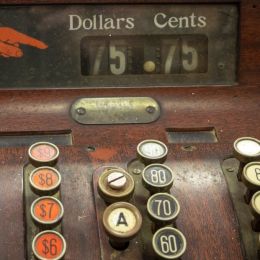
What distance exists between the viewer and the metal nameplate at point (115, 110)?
1835mm

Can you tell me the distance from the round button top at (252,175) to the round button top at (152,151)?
7.7 inches

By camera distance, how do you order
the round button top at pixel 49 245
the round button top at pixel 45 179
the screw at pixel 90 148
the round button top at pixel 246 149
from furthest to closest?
1. the screw at pixel 90 148
2. the round button top at pixel 246 149
3. the round button top at pixel 45 179
4. the round button top at pixel 49 245

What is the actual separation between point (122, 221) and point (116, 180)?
0.35ft

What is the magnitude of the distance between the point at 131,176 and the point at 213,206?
217 millimetres

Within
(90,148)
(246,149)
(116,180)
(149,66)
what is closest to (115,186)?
(116,180)

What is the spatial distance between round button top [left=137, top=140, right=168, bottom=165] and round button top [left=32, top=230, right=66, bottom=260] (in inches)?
12.0

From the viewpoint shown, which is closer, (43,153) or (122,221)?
(122,221)

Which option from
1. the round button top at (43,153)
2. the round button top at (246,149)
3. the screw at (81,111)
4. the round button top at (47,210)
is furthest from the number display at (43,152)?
the round button top at (246,149)

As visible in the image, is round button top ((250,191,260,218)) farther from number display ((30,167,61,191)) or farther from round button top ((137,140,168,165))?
number display ((30,167,61,191))

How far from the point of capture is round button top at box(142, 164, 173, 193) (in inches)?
60.9

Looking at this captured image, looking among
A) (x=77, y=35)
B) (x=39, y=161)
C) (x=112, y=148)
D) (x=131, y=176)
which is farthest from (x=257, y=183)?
(x=77, y=35)

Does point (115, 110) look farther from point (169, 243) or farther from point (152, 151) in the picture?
point (169, 243)

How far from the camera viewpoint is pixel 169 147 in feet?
5.77

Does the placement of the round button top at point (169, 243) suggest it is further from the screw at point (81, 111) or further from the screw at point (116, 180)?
the screw at point (81, 111)
